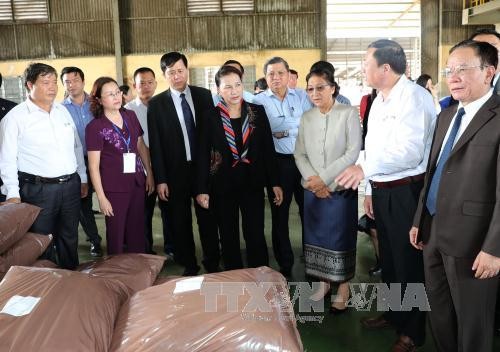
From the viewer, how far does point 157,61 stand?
1022cm

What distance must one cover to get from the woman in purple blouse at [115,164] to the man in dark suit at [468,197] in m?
1.86

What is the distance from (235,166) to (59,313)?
1.59 meters

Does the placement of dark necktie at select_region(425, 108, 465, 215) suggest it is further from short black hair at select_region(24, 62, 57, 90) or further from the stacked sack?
short black hair at select_region(24, 62, 57, 90)

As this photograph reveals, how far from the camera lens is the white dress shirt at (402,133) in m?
2.02

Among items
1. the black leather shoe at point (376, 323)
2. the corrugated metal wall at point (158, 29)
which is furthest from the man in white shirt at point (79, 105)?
the corrugated metal wall at point (158, 29)

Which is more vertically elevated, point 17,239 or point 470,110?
point 470,110

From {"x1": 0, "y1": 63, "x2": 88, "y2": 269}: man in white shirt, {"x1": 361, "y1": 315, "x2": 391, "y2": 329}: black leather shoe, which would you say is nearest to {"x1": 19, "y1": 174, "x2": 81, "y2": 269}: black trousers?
{"x1": 0, "y1": 63, "x2": 88, "y2": 269}: man in white shirt

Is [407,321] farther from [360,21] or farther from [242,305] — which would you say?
[360,21]

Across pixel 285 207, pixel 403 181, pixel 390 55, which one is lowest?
pixel 285 207

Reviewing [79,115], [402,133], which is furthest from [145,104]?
[402,133]

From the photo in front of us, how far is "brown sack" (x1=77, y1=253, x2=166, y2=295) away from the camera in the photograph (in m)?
2.12

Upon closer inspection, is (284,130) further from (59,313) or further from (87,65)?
(87,65)

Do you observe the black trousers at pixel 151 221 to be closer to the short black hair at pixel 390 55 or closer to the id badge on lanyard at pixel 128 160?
the id badge on lanyard at pixel 128 160

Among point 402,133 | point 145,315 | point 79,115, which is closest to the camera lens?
point 145,315
